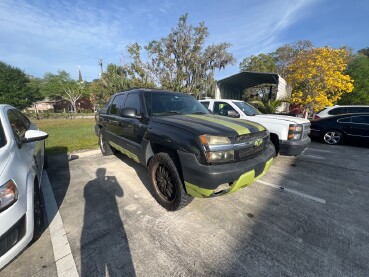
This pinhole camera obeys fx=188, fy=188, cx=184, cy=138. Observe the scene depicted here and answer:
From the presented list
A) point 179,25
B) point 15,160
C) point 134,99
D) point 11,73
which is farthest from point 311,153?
point 11,73

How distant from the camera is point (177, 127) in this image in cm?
255

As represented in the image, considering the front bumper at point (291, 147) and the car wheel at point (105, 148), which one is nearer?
the front bumper at point (291, 147)

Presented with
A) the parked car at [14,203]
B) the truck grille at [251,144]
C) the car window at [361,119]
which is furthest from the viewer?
the car window at [361,119]

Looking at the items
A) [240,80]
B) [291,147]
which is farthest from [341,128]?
[240,80]

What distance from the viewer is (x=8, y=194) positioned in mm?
1625

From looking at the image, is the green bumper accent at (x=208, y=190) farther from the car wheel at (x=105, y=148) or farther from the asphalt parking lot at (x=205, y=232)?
the car wheel at (x=105, y=148)

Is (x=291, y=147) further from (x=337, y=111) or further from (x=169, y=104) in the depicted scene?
(x=337, y=111)

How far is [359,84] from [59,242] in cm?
3115

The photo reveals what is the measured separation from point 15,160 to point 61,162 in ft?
11.5

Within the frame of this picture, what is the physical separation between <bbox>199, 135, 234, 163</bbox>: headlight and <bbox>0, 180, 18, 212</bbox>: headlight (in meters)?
1.87

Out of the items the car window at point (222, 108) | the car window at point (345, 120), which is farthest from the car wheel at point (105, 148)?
the car window at point (345, 120)

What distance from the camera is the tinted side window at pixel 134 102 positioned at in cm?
342

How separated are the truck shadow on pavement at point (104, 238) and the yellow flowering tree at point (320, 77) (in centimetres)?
1448

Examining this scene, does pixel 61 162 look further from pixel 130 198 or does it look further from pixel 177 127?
pixel 177 127
